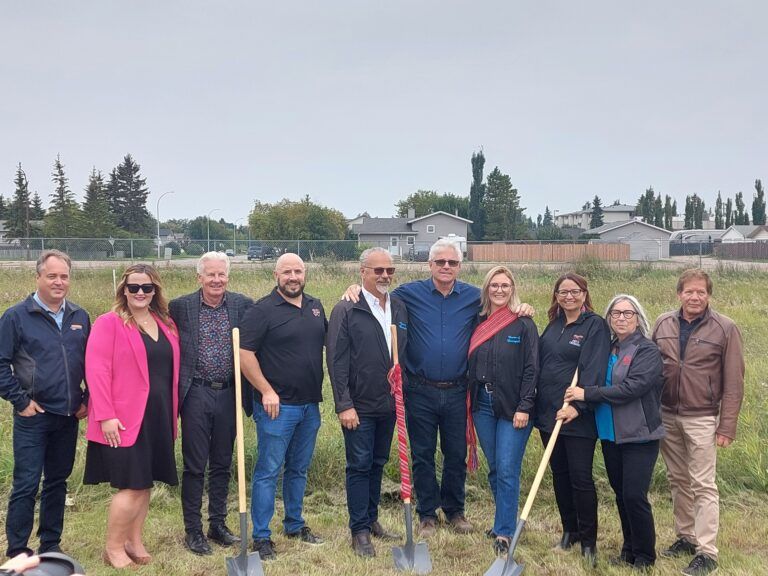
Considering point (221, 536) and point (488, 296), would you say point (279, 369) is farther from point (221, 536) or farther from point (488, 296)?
point (488, 296)

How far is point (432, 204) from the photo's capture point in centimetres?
8994

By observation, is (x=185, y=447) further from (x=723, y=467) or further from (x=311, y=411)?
(x=723, y=467)

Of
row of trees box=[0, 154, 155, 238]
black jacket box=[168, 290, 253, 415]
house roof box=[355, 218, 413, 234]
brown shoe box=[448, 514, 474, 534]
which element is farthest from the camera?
house roof box=[355, 218, 413, 234]

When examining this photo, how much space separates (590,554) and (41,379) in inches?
138

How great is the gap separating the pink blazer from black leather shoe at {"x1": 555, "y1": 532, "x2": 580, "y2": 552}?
110 inches

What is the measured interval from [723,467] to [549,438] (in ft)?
6.99

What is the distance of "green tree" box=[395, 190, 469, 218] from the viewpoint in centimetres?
8532

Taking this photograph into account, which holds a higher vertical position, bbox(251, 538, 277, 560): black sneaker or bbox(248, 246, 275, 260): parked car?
bbox(248, 246, 275, 260): parked car

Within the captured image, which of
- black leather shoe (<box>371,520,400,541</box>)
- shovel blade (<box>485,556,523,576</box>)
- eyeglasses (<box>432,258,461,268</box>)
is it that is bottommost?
black leather shoe (<box>371,520,400,541</box>)

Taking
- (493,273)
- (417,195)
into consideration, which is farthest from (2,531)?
(417,195)

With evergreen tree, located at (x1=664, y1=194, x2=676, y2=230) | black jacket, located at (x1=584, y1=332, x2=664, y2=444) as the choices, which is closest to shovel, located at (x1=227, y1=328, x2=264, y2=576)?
black jacket, located at (x1=584, y1=332, x2=664, y2=444)

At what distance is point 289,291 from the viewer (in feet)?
14.6

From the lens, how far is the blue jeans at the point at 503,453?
4.55 metres

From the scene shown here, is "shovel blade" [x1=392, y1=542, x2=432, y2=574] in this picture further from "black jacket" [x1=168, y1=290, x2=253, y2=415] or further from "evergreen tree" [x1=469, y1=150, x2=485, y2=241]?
"evergreen tree" [x1=469, y1=150, x2=485, y2=241]
